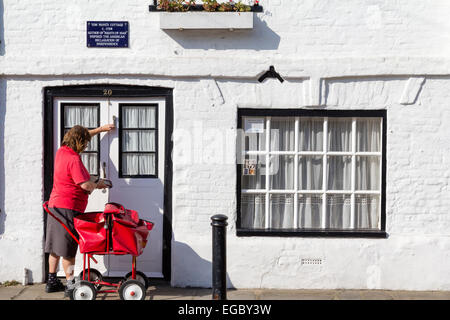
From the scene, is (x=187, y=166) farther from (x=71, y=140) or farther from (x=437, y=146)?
(x=437, y=146)

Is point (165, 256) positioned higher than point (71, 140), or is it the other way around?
point (71, 140)

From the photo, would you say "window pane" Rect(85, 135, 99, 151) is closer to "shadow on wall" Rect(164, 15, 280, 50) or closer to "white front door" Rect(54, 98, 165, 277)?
"white front door" Rect(54, 98, 165, 277)

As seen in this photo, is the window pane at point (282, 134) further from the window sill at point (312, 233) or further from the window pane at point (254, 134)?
the window sill at point (312, 233)

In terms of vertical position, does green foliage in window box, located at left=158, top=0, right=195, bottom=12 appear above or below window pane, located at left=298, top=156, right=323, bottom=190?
above

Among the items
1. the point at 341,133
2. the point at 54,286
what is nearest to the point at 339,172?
the point at 341,133

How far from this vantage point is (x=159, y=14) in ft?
22.0

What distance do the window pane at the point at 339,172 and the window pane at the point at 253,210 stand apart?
2.71ft

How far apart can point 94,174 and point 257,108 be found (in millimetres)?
2084

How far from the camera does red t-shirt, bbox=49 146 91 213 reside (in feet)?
20.4

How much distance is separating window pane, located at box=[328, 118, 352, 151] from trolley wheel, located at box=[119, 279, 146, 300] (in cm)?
270

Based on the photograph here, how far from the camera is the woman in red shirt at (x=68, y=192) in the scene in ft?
20.4

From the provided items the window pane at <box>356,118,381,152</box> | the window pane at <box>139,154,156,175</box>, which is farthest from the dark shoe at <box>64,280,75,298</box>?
the window pane at <box>356,118,381,152</box>

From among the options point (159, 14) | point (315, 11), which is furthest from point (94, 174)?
point (315, 11)

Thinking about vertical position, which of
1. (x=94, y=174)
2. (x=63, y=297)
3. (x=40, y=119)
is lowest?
(x=63, y=297)
